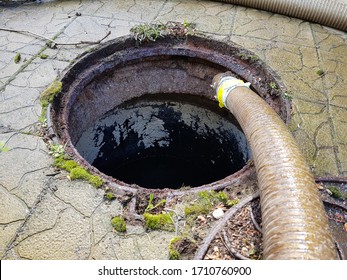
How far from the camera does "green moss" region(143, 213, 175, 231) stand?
8.69ft

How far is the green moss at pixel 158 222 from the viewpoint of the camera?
8.69 ft

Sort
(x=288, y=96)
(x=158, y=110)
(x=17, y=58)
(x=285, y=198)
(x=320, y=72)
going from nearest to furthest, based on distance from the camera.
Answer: (x=285, y=198) → (x=288, y=96) → (x=320, y=72) → (x=17, y=58) → (x=158, y=110)

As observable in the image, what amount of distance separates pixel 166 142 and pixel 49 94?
304cm

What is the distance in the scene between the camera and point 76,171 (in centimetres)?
305

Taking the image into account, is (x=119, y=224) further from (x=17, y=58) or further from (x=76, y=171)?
(x=17, y=58)

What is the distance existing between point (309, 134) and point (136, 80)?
283 centimetres

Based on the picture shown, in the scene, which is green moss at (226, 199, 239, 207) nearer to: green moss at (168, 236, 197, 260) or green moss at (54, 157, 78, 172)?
green moss at (168, 236, 197, 260)

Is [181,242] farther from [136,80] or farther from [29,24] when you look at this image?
[29,24]

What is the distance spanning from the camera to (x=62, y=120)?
147 inches

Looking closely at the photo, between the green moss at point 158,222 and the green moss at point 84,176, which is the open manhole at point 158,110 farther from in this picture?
the green moss at point 158,222

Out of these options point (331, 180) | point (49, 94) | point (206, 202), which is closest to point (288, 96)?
point (331, 180)

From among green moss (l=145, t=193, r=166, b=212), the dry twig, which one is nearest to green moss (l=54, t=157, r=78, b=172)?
green moss (l=145, t=193, r=166, b=212)

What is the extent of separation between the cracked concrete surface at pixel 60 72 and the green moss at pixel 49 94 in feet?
0.28
